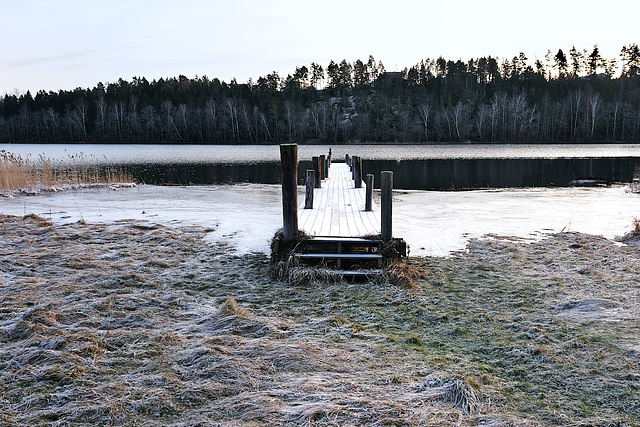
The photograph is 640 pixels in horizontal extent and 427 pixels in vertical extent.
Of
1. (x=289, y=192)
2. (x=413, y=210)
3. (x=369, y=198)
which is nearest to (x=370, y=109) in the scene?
(x=413, y=210)

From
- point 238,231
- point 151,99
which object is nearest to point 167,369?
point 238,231

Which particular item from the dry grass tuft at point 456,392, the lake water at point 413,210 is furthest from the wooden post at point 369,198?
the dry grass tuft at point 456,392

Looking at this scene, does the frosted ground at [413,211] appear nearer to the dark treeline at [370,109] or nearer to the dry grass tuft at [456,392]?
the dry grass tuft at [456,392]

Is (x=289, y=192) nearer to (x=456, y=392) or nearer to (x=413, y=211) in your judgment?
(x=456, y=392)

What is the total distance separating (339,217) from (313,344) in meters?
5.26

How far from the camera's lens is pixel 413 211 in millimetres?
14578

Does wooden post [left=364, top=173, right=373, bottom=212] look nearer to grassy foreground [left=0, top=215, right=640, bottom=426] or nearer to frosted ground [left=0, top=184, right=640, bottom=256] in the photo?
frosted ground [left=0, top=184, right=640, bottom=256]

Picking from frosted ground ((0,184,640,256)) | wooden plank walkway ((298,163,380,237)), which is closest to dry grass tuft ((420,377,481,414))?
wooden plank walkway ((298,163,380,237))

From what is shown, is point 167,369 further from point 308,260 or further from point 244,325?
point 308,260

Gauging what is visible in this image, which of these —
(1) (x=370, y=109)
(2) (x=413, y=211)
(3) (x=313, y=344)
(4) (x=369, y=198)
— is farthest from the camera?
(1) (x=370, y=109)

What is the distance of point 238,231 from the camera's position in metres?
11.1

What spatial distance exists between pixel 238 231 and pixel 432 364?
7.63 m

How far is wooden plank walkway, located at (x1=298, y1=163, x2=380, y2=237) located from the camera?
316 inches

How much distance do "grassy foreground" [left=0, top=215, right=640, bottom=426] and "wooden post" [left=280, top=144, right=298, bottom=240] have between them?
899 mm
